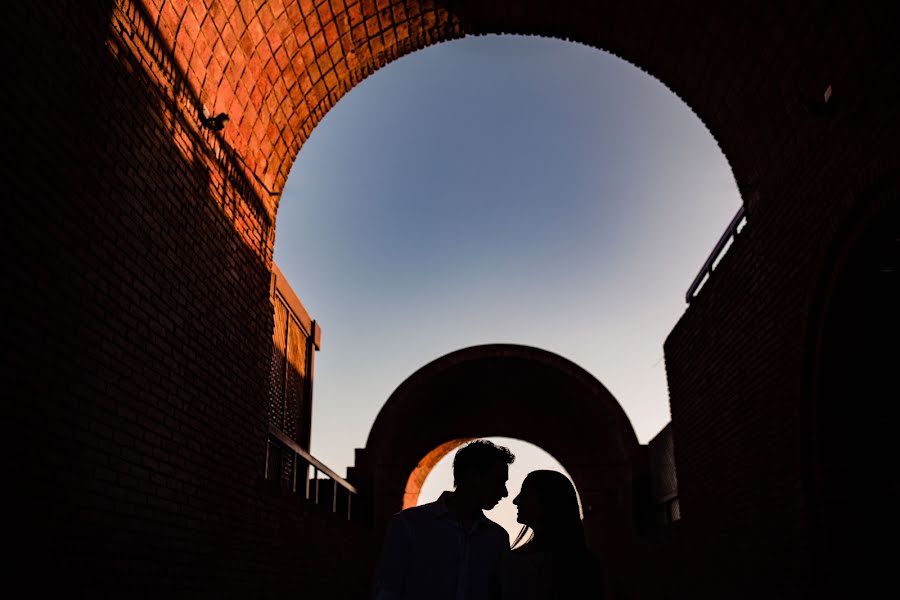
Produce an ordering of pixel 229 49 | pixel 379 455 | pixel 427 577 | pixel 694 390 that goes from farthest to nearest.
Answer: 1. pixel 379 455
2. pixel 694 390
3. pixel 229 49
4. pixel 427 577

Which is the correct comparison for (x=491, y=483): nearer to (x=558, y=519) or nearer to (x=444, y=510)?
(x=444, y=510)

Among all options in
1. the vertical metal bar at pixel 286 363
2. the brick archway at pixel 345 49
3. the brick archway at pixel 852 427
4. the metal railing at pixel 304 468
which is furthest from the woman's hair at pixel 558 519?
the vertical metal bar at pixel 286 363

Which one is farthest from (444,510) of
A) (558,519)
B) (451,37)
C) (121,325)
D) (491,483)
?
(451,37)

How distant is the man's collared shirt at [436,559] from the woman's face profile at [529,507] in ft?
Answer: 0.99

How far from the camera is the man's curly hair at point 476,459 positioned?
3227 millimetres

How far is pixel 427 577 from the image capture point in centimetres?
320

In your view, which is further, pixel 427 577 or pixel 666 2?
pixel 666 2

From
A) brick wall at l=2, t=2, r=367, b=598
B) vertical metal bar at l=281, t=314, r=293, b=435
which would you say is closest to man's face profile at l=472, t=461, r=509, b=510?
brick wall at l=2, t=2, r=367, b=598

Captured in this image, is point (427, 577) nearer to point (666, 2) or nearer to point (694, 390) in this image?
point (666, 2)

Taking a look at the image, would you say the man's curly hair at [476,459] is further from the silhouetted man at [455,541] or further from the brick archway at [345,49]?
the brick archway at [345,49]

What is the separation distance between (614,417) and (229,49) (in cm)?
1249

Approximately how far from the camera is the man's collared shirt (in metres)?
3.19

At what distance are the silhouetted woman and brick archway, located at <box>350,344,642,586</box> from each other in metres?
13.9

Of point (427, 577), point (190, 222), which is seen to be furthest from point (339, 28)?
point (427, 577)
